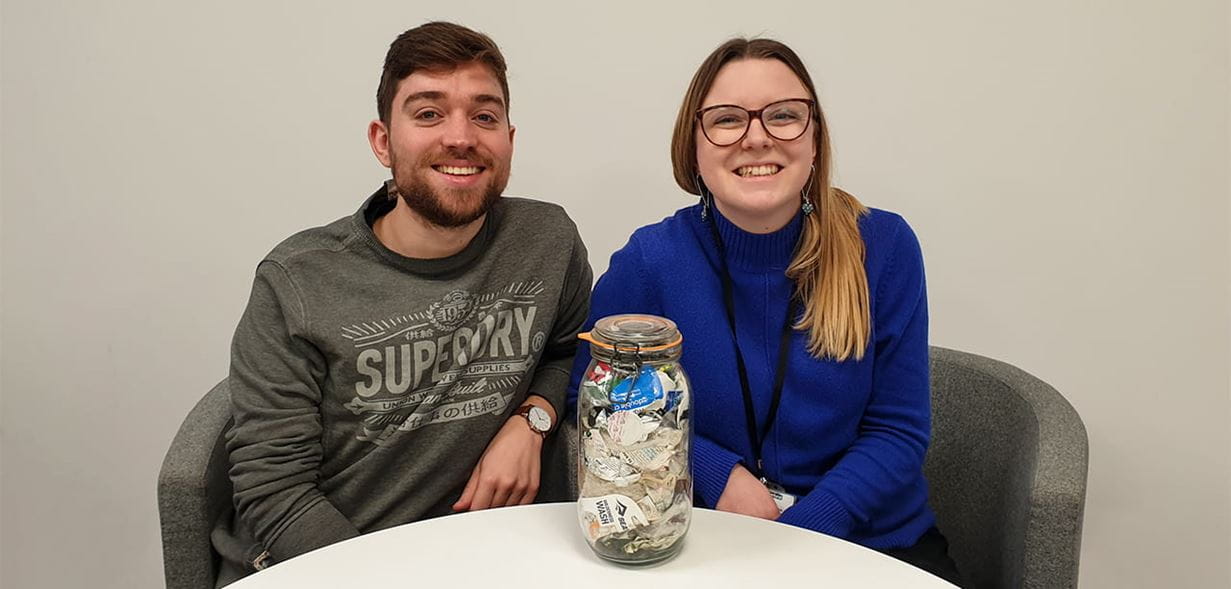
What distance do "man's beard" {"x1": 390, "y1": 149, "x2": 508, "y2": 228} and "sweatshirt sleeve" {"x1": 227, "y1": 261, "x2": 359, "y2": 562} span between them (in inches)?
8.9

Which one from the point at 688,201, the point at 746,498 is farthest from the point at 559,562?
the point at 688,201

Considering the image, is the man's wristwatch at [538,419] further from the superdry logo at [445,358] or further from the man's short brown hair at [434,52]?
the man's short brown hair at [434,52]

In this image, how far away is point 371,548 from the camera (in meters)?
1.16

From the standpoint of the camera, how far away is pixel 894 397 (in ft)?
5.03

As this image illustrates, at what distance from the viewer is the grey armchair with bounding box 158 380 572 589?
1.46 metres

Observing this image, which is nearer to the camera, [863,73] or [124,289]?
[863,73]

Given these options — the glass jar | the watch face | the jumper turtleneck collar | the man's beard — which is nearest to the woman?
the jumper turtleneck collar

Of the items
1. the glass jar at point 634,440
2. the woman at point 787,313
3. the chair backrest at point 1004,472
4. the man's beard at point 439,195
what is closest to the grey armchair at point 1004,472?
the chair backrest at point 1004,472

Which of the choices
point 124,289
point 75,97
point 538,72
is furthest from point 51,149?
point 538,72

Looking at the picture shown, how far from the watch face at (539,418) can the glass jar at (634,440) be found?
538 millimetres

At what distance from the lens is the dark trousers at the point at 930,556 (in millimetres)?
1546

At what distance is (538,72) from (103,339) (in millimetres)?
1104

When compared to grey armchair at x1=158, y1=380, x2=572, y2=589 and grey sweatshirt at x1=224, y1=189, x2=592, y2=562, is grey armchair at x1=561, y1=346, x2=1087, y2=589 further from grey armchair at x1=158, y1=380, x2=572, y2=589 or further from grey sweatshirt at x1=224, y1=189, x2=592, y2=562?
grey armchair at x1=158, y1=380, x2=572, y2=589

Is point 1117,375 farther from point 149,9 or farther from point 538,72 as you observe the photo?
point 149,9
